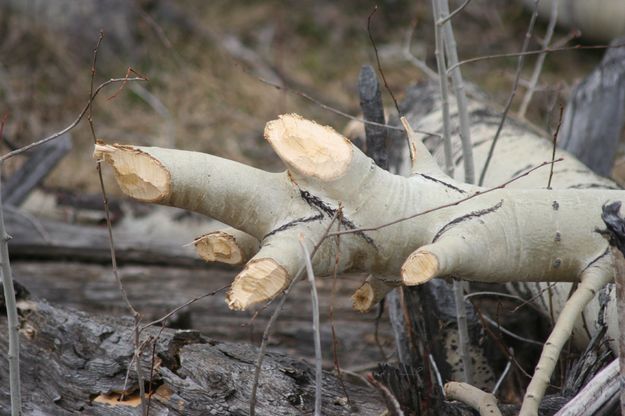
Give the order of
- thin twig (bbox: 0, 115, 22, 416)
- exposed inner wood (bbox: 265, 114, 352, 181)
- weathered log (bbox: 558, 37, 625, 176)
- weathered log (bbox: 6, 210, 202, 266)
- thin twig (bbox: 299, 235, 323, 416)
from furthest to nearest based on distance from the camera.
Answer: weathered log (bbox: 6, 210, 202, 266)
weathered log (bbox: 558, 37, 625, 176)
exposed inner wood (bbox: 265, 114, 352, 181)
thin twig (bbox: 0, 115, 22, 416)
thin twig (bbox: 299, 235, 323, 416)

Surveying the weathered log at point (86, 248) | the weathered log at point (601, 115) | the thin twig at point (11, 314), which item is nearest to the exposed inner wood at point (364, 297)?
the thin twig at point (11, 314)

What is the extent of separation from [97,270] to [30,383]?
149cm

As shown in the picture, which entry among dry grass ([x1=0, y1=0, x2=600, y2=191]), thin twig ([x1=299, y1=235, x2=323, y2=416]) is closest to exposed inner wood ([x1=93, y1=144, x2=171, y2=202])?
thin twig ([x1=299, y1=235, x2=323, y2=416])

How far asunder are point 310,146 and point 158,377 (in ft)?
2.13

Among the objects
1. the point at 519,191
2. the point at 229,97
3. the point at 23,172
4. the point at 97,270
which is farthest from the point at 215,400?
the point at 229,97

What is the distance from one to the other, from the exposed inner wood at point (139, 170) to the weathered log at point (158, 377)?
0.37m

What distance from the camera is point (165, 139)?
5.01 metres

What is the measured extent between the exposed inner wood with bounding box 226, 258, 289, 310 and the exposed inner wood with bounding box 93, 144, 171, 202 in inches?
9.3

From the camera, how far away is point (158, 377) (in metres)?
1.88

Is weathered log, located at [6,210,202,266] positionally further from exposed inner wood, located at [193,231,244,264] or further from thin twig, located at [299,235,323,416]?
thin twig, located at [299,235,323,416]

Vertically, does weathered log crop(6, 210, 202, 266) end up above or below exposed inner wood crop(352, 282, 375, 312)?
above

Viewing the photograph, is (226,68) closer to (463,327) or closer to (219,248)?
(463,327)

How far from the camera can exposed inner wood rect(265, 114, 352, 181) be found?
1688 millimetres

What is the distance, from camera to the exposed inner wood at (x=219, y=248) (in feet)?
5.82
